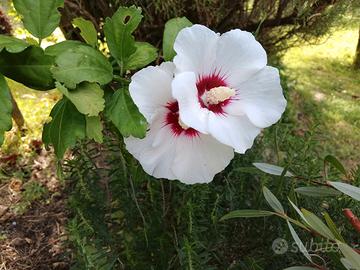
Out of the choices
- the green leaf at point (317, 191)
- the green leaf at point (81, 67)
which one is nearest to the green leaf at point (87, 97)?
the green leaf at point (81, 67)

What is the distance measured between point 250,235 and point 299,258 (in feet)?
0.67

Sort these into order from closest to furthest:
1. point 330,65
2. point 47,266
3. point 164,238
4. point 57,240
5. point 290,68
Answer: point 164,238 < point 47,266 < point 57,240 < point 290,68 < point 330,65

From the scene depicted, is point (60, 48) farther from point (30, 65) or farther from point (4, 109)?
point (4, 109)

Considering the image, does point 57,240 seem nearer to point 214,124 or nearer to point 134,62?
point 134,62

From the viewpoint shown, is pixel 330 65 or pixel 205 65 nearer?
pixel 205 65

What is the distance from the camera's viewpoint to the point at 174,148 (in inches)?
37.1

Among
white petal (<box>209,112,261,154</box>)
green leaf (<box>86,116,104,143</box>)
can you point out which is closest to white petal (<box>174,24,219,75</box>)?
white petal (<box>209,112,261,154</box>)

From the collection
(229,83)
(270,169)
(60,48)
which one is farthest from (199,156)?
(270,169)

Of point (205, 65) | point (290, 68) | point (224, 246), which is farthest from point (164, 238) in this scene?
point (290, 68)

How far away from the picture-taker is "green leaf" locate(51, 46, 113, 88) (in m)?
0.87

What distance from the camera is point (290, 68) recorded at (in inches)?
184

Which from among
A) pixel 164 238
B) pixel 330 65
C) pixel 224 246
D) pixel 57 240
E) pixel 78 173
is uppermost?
pixel 78 173

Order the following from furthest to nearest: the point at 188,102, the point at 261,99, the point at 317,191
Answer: the point at 317,191, the point at 261,99, the point at 188,102

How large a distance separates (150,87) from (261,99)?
24 centimetres
